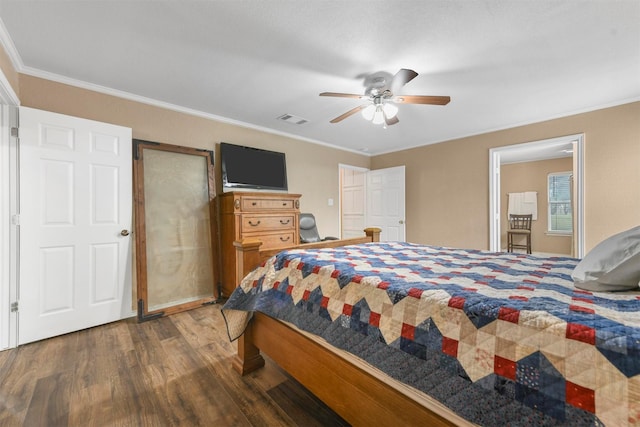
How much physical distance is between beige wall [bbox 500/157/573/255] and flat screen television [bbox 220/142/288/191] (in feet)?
18.4

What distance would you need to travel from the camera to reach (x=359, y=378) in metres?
1.16

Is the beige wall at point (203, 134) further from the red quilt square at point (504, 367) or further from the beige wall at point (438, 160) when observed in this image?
the red quilt square at point (504, 367)

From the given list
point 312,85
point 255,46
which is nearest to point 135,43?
point 255,46

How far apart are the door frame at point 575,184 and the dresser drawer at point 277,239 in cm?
303

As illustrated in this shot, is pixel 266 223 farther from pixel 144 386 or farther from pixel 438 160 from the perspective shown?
pixel 438 160

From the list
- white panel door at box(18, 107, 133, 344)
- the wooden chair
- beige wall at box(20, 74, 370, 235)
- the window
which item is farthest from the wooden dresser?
the window

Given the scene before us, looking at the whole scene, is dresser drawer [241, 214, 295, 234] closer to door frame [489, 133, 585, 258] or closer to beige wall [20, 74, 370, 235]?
beige wall [20, 74, 370, 235]

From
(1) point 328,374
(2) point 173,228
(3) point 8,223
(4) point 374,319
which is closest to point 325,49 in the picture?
(4) point 374,319

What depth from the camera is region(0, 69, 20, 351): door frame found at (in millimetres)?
2166

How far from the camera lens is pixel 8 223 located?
7.23ft

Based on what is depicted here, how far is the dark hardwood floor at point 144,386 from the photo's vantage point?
1467 mm

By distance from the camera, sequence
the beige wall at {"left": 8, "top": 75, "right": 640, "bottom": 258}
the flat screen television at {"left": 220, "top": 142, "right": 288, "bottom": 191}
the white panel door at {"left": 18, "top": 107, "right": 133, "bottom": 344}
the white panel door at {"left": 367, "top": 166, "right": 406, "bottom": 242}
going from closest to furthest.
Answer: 1. the white panel door at {"left": 18, "top": 107, "right": 133, "bottom": 344}
2. the beige wall at {"left": 8, "top": 75, "right": 640, "bottom": 258}
3. the flat screen television at {"left": 220, "top": 142, "right": 288, "bottom": 191}
4. the white panel door at {"left": 367, "top": 166, "right": 406, "bottom": 242}

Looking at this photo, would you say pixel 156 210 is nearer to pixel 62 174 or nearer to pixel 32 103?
pixel 62 174

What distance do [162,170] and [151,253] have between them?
921 mm
